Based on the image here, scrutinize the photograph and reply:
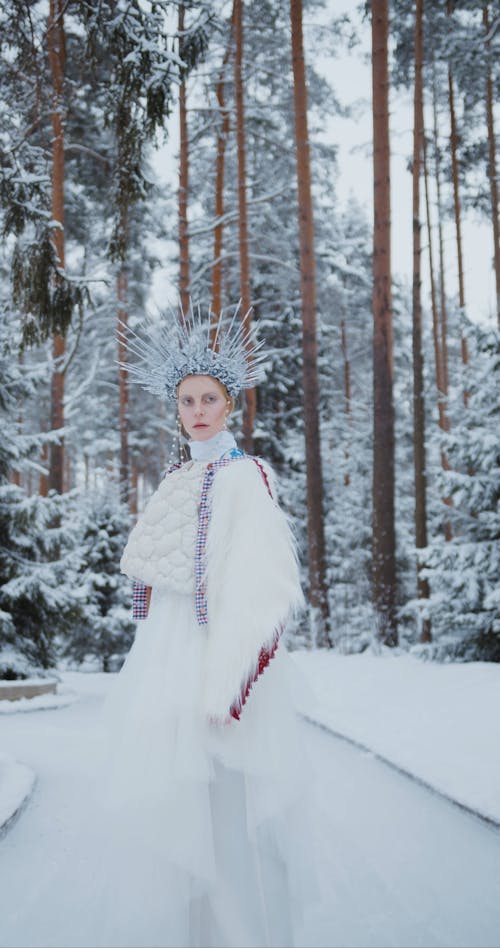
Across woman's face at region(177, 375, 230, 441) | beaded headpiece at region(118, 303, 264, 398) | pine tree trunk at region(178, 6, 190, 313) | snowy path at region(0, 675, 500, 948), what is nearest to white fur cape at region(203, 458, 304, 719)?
woman's face at region(177, 375, 230, 441)

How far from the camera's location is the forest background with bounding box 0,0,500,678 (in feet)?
31.1

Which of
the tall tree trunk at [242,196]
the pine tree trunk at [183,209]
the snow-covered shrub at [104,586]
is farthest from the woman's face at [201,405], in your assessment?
the tall tree trunk at [242,196]

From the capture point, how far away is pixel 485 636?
9234 mm

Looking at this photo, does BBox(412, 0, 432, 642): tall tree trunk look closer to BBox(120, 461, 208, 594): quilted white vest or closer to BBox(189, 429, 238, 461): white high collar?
BBox(189, 429, 238, 461): white high collar

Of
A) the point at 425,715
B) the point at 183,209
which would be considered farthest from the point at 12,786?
the point at 183,209

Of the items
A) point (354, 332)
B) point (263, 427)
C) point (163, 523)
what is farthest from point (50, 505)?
point (354, 332)

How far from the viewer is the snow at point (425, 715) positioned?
4.77 m

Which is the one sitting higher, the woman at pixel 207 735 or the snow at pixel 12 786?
the woman at pixel 207 735

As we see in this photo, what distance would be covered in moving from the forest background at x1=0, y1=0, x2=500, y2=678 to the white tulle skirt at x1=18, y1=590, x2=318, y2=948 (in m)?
1.61

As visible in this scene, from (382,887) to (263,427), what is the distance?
1845cm

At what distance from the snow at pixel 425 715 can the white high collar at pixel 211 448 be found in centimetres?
110

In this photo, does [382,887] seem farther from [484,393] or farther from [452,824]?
[484,393]

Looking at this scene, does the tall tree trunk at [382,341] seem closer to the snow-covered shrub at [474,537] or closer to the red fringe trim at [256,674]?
the snow-covered shrub at [474,537]

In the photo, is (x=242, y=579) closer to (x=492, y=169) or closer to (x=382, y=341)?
(x=382, y=341)
